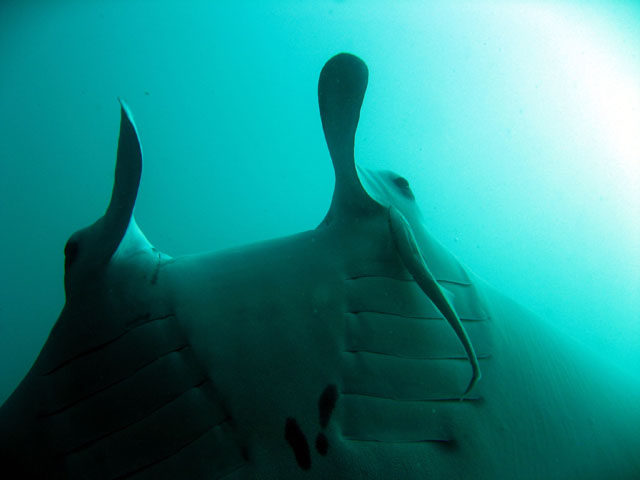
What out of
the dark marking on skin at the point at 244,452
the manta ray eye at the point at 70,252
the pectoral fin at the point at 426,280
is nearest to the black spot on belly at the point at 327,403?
the dark marking on skin at the point at 244,452

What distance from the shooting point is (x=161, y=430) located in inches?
26.4

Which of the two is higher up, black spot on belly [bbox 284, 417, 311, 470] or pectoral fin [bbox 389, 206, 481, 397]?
pectoral fin [bbox 389, 206, 481, 397]

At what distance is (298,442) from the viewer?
0.66 m

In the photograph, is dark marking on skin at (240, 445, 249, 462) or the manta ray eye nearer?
dark marking on skin at (240, 445, 249, 462)

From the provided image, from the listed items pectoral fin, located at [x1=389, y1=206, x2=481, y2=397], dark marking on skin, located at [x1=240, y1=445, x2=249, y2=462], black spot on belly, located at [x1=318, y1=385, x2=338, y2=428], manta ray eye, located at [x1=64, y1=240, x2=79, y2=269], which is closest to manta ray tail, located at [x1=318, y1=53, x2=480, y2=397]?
pectoral fin, located at [x1=389, y1=206, x2=481, y2=397]

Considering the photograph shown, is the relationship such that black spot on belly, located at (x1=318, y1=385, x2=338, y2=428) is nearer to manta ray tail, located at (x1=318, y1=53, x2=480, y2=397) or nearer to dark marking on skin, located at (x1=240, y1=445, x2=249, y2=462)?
dark marking on skin, located at (x1=240, y1=445, x2=249, y2=462)

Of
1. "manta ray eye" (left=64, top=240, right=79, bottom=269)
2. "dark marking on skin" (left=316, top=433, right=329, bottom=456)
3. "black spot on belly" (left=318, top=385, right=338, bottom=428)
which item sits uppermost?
"manta ray eye" (left=64, top=240, right=79, bottom=269)

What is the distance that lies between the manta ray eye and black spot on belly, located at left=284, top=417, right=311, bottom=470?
0.58 meters

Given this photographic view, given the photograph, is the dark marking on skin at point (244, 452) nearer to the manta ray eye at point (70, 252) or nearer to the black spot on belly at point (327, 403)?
the black spot on belly at point (327, 403)

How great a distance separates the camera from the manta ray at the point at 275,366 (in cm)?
67

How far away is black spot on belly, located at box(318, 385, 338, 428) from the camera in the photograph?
68cm

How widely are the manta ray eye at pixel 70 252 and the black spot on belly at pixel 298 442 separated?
22.7 inches

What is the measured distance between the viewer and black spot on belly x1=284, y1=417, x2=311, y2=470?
0.65 m

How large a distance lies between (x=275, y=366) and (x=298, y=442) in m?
0.14
